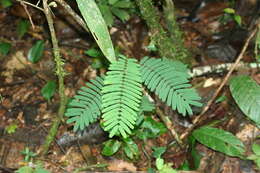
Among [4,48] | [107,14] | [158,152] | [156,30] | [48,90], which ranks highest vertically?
[107,14]

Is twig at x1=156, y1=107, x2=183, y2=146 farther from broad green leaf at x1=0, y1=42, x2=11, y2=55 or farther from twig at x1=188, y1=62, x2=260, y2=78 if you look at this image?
broad green leaf at x1=0, y1=42, x2=11, y2=55

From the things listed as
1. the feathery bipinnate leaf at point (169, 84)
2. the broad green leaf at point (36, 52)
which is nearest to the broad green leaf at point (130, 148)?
the feathery bipinnate leaf at point (169, 84)

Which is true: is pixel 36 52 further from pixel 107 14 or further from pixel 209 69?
pixel 209 69

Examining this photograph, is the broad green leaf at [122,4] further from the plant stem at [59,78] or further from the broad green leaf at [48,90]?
the plant stem at [59,78]

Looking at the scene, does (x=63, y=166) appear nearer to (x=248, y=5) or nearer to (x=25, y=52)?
(x=25, y=52)

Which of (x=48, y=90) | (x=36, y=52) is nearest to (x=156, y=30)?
(x=48, y=90)

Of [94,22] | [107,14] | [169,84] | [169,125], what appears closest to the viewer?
[94,22]

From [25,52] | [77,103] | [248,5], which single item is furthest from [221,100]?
[25,52]
